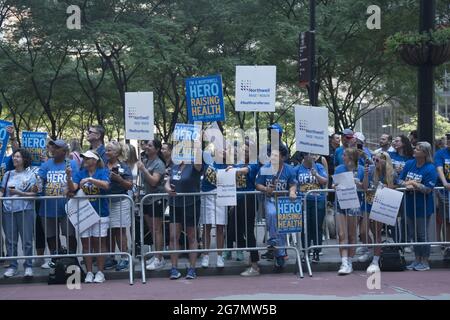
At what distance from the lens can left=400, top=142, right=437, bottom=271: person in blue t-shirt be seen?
37.5 ft

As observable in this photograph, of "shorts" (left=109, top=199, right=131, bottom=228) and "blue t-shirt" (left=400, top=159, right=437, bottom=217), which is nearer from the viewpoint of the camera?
"shorts" (left=109, top=199, right=131, bottom=228)

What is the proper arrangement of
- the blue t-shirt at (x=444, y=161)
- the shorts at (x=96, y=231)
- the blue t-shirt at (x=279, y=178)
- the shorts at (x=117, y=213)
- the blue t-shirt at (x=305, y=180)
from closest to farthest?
the shorts at (x=96, y=231) < the shorts at (x=117, y=213) < the blue t-shirt at (x=279, y=178) < the blue t-shirt at (x=305, y=180) < the blue t-shirt at (x=444, y=161)

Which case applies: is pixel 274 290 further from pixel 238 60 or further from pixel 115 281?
Answer: pixel 238 60

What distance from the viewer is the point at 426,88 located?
13.0 m

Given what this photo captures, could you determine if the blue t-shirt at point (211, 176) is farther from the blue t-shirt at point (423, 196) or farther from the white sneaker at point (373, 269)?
the blue t-shirt at point (423, 196)

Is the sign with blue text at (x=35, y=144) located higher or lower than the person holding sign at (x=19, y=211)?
higher

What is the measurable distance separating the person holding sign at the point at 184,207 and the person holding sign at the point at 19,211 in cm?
199

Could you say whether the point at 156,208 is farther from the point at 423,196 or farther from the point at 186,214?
the point at 423,196

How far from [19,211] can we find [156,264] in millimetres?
2100

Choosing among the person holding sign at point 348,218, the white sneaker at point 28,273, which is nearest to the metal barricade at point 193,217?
the person holding sign at point 348,218

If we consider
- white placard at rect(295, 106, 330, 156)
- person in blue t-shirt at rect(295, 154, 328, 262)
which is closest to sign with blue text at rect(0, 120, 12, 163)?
white placard at rect(295, 106, 330, 156)

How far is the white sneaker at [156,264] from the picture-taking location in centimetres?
1137

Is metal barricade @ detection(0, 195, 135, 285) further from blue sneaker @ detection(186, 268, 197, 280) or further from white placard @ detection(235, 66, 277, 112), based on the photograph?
white placard @ detection(235, 66, 277, 112)

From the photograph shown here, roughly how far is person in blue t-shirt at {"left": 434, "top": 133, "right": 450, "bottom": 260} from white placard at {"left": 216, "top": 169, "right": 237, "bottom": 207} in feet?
10.2
